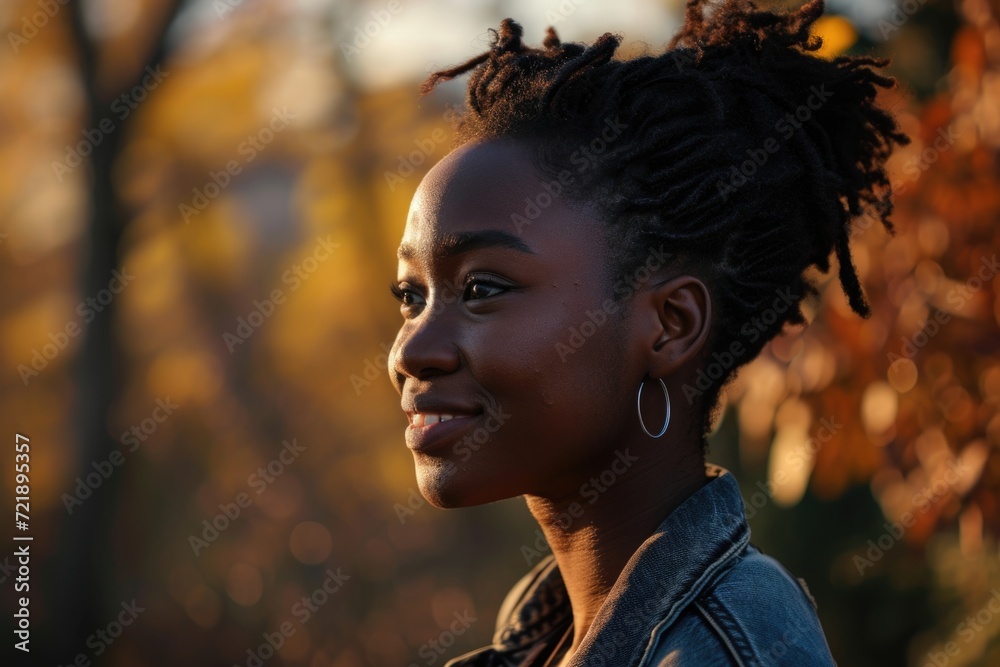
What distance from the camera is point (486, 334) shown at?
2.20 m

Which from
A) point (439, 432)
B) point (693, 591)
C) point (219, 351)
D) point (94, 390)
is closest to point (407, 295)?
point (439, 432)

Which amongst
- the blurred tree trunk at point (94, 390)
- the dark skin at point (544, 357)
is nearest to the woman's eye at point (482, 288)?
the dark skin at point (544, 357)

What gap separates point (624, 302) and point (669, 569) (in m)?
0.57

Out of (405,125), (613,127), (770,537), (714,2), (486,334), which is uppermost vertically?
(405,125)

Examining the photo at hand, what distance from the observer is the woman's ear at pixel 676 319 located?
228cm

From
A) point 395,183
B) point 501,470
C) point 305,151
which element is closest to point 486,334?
point 501,470

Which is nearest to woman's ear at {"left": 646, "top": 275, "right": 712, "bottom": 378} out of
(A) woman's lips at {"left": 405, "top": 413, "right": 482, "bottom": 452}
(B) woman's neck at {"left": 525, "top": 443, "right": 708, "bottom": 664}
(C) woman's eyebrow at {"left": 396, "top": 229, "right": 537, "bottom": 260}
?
(B) woman's neck at {"left": 525, "top": 443, "right": 708, "bottom": 664}

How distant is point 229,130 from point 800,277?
7.59m

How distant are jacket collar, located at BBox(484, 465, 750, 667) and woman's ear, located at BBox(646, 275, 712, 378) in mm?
304

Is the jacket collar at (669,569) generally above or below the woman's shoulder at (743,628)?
above

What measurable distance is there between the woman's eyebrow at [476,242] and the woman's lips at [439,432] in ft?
1.16

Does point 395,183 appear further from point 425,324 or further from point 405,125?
point 425,324

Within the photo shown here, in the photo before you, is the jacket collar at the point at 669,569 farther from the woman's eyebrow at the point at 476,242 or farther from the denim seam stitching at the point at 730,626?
the woman's eyebrow at the point at 476,242

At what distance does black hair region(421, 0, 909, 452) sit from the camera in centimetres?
230
